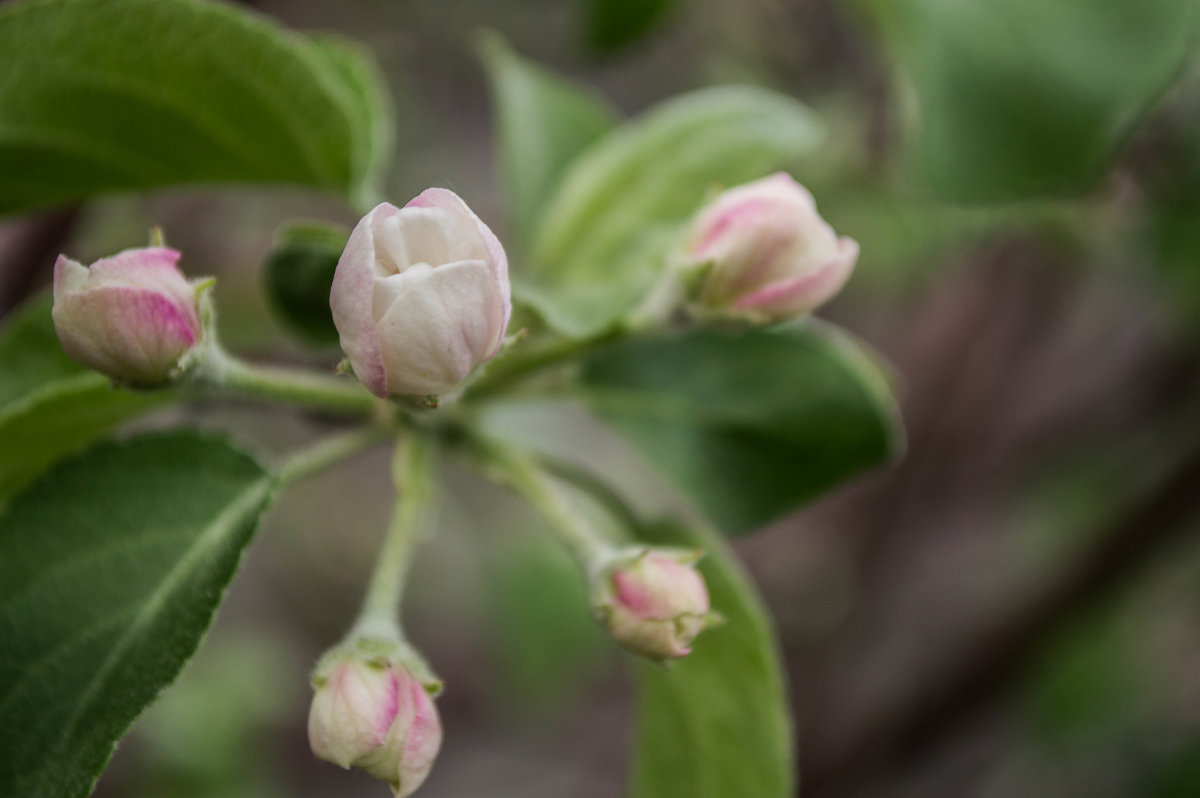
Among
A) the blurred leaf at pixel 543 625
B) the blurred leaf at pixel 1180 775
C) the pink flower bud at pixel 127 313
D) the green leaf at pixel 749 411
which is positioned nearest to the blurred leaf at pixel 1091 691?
the blurred leaf at pixel 1180 775

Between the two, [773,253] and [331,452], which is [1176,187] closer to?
[773,253]

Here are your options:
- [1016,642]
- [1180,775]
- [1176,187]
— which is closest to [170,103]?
[1176,187]

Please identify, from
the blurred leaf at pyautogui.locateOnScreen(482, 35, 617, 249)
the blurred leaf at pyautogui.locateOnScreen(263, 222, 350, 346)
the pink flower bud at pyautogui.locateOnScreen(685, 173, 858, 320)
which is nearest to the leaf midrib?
the blurred leaf at pyautogui.locateOnScreen(263, 222, 350, 346)

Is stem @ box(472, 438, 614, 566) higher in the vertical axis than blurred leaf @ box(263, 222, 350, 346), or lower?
lower

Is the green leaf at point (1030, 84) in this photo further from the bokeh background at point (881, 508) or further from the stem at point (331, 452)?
the stem at point (331, 452)

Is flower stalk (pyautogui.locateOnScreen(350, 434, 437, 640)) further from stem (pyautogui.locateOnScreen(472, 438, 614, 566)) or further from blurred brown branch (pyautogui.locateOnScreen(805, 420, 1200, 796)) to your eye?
blurred brown branch (pyautogui.locateOnScreen(805, 420, 1200, 796))

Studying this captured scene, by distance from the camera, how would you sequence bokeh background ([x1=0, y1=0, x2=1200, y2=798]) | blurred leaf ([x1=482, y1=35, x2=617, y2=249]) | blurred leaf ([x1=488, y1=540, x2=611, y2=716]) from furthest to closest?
blurred leaf ([x1=488, y1=540, x2=611, y2=716]), bokeh background ([x1=0, y1=0, x2=1200, y2=798]), blurred leaf ([x1=482, y1=35, x2=617, y2=249])

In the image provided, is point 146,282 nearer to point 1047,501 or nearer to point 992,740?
point 1047,501

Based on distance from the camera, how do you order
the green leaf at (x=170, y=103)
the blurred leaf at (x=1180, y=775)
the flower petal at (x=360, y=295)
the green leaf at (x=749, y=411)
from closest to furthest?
the flower petal at (x=360, y=295)
the green leaf at (x=170, y=103)
the green leaf at (x=749, y=411)
the blurred leaf at (x=1180, y=775)
